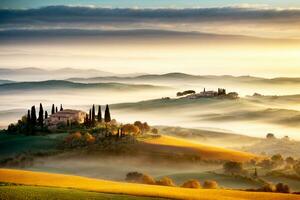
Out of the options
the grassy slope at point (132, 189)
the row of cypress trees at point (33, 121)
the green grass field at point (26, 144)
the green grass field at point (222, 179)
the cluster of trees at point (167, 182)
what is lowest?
the green grass field at point (222, 179)

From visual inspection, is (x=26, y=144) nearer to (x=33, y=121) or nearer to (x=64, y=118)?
(x=33, y=121)

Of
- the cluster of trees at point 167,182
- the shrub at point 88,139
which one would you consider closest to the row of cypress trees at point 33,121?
the shrub at point 88,139

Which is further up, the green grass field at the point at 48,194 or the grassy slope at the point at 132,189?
the green grass field at the point at 48,194

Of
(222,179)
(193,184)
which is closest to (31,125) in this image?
(222,179)

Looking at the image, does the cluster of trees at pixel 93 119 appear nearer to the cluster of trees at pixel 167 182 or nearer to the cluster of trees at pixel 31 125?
the cluster of trees at pixel 31 125

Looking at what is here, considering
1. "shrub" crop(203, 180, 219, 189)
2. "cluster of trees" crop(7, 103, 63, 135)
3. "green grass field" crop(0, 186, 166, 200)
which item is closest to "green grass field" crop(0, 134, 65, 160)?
"cluster of trees" crop(7, 103, 63, 135)

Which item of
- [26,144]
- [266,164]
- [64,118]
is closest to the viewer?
[266,164]

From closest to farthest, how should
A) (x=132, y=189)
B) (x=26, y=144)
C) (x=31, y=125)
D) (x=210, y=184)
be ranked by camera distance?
(x=132, y=189), (x=210, y=184), (x=26, y=144), (x=31, y=125)
